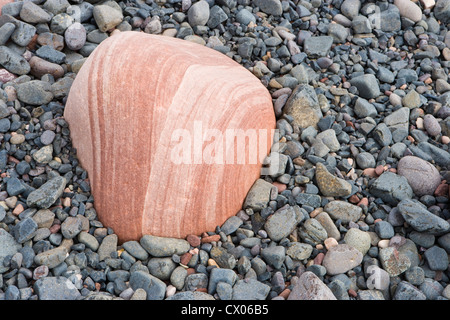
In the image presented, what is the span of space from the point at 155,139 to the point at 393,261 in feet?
3.97

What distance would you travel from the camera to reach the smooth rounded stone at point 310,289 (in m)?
1.84

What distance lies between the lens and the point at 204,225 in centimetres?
216

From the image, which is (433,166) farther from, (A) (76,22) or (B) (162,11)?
(A) (76,22)

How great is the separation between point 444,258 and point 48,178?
1890 mm

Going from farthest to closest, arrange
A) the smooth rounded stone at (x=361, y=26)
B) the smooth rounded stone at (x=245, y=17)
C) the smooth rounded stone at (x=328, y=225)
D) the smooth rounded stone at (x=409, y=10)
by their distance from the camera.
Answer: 1. the smooth rounded stone at (x=409, y=10)
2. the smooth rounded stone at (x=361, y=26)
3. the smooth rounded stone at (x=245, y=17)
4. the smooth rounded stone at (x=328, y=225)

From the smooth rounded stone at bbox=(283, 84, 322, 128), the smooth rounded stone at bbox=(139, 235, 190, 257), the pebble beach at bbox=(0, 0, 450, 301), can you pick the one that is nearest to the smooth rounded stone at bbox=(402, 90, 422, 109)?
the pebble beach at bbox=(0, 0, 450, 301)

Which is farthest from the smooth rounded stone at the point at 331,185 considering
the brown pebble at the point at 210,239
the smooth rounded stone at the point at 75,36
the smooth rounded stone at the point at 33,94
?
the smooth rounded stone at the point at 75,36

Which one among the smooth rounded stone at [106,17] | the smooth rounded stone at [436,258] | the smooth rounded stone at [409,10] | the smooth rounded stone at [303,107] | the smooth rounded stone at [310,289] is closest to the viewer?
the smooth rounded stone at [310,289]

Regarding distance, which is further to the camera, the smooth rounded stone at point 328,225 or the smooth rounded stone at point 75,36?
the smooth rounded stone at point 75,36

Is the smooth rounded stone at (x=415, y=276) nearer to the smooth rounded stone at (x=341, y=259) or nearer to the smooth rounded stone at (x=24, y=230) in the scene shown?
the smooth rounded stone at (x=341, y=259)

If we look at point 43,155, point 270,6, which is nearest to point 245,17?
point 270,6

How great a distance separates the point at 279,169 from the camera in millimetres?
2322

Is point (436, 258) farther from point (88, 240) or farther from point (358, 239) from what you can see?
point (88, 240)

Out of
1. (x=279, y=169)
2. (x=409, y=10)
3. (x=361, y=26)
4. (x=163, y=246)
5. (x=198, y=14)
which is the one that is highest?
(x=409, y=10)
